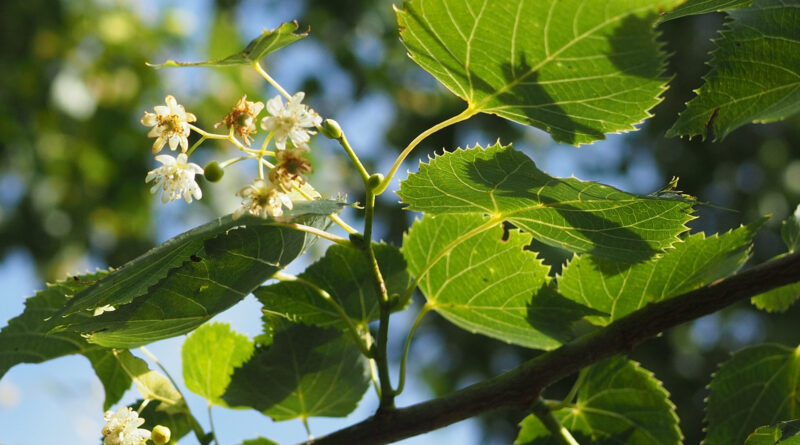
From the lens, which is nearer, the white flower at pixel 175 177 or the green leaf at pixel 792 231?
the white flower at pixel 175 177

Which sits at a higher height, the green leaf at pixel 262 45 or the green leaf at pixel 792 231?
the green leaf at pixel 262 45

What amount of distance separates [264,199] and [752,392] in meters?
0.70

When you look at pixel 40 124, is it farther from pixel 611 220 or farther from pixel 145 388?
pixel 611 220

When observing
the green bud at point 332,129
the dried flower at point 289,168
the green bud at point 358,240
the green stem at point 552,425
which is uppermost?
the green bud at point 332,129

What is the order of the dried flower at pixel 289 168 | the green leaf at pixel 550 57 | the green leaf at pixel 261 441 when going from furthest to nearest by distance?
1. the green leaf at pixel 261 441
2. the dried flower at pixel 289 168
3. the green leaf at pixel 550 57

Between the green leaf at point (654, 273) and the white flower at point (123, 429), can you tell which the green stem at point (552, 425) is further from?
the white flower at point (123, 429)

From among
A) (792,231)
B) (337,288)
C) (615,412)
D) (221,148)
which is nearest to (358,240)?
(337,288)

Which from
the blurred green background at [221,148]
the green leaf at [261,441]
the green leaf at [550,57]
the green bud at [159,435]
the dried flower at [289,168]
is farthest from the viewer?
the blurred green background at [221,148]

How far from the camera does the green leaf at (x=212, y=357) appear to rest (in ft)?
3.21

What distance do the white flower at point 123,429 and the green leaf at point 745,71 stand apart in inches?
26.9

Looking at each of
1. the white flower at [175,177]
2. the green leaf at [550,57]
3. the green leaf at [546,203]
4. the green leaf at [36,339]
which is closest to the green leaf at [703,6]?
the green leaf at [550,57]

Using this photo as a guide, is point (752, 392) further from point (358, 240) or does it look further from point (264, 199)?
point (264, 199)

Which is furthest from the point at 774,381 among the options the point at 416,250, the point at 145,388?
the point at 145,388

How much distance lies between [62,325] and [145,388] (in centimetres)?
25
